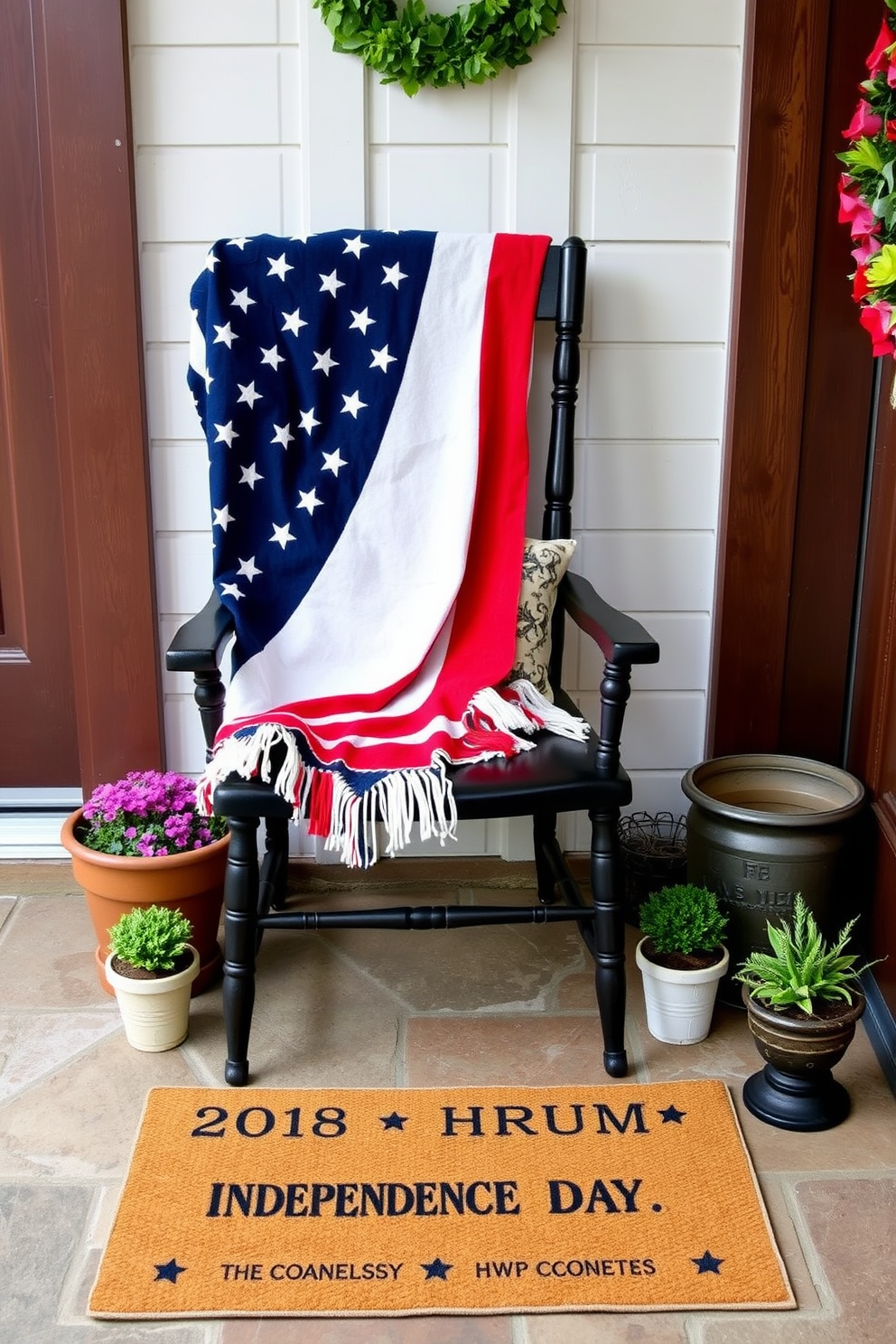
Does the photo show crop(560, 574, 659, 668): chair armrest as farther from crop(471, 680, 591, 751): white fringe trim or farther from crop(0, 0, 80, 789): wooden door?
crop(0, 0, 80, 789): wooden door

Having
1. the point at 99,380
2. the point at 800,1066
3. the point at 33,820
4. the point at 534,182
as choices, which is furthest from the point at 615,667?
the point at 33,820

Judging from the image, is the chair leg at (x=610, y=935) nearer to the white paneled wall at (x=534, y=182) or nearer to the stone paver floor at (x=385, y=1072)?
the stone paver floor at (x=385, y=1072)

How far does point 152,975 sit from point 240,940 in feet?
0.65

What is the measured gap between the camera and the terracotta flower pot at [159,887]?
1.92 meters

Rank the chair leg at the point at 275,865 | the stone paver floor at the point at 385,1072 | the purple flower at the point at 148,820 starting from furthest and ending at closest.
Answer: the chair leg at the point at 275,865 < the purple flower at the point at 148,820 < the stone paver floor at the point at 385,1072

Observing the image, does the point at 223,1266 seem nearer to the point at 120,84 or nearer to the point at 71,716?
the point at 71,716

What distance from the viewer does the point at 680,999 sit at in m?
1.82

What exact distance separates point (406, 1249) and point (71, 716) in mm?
1371

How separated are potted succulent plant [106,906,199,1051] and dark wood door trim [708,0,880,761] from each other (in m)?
1.08

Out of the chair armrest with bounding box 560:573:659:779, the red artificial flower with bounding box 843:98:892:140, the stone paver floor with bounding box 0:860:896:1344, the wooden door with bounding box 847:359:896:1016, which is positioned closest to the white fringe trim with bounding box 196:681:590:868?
the chair armrest with bounding box 560:573:659:779

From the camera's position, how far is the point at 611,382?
2143 mm

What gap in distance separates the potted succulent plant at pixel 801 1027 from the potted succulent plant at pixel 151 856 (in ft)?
2.94

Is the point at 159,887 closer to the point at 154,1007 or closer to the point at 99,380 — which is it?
the point at 154,1007

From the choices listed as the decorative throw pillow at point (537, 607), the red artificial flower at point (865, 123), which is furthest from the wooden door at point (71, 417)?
the red artificial flower at point (865, 123)
